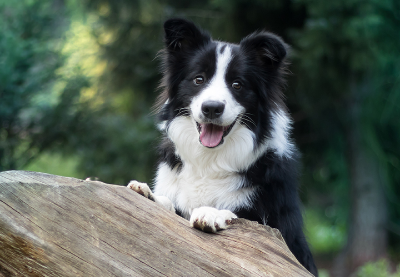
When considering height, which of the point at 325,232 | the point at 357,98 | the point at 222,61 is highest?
the point at 222,61

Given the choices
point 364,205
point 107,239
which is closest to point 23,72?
point 107,239

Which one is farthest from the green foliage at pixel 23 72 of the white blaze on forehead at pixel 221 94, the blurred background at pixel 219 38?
the white blaze on forehead at pixel 221 94

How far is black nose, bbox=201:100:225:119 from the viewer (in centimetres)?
302

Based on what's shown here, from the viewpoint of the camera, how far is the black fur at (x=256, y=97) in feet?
10.5

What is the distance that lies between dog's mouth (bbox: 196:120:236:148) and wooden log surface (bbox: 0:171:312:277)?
78 centimetres

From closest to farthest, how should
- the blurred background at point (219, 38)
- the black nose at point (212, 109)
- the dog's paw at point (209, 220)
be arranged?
the dog's paw at point (209, 220)
the black nose at point (212, 109)
the blurred background at point (219, 38)

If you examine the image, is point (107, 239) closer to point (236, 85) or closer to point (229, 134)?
point (229, 134)

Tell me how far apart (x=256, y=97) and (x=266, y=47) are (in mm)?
416

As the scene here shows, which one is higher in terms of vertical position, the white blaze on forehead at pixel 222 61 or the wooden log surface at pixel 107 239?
the white blaze on forehead at pixel 222 61

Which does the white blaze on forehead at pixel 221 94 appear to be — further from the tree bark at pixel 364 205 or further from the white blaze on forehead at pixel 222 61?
the tree bark at pixel 364 205

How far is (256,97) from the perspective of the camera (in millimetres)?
3398

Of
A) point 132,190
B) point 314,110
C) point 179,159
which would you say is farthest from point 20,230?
point 314,110

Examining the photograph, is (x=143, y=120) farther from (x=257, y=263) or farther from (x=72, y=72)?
(x=257, y=263)

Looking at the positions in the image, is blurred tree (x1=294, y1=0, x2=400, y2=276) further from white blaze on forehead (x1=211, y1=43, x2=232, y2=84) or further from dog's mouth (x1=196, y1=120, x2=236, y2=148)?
dog's mouth (x1=196, y1=120, x2=236, y2=148)
